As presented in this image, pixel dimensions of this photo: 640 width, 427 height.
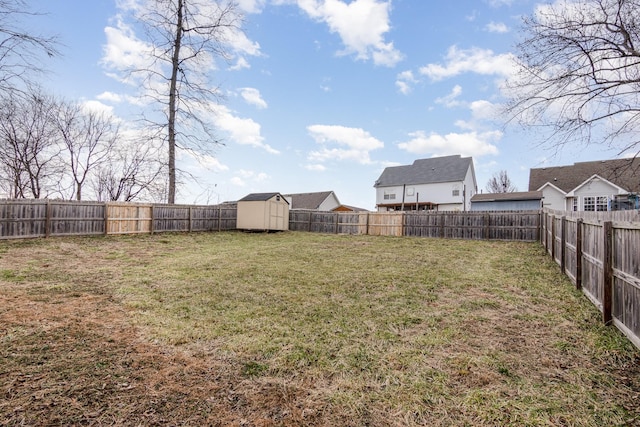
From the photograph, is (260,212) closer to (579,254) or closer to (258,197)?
(258,197)

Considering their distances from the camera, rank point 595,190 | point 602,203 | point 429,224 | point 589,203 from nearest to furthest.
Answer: point 429,224 < point 602,203 < point 595,190 < point 589,203

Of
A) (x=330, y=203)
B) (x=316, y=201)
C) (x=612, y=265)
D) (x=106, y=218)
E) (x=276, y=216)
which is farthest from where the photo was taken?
(x=330, y=203)

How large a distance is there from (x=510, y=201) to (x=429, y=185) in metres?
7.76

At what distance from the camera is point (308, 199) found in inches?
1391

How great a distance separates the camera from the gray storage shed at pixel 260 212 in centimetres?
1688

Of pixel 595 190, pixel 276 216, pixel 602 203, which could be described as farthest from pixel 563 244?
pixel 595 190

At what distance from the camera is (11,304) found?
3.99 m

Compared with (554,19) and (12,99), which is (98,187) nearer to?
(12,99)

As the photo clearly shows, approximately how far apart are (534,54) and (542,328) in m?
6.51

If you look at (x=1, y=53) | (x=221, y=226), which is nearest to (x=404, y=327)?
(x=1, y=53)

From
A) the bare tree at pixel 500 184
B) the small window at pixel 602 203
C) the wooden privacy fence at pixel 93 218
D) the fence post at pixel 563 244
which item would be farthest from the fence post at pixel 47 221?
→ the bare tree at pixel 500 184

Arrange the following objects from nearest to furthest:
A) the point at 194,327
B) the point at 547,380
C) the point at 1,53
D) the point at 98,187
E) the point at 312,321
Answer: the point at 547,380, the point at 194,327, the point at 312,321, the point at 1,53, the point at 98,187

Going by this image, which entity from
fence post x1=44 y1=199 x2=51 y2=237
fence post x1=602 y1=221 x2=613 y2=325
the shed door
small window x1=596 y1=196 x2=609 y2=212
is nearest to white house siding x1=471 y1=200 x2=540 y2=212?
small window x1=596 y1=196 x2=609 y2=212

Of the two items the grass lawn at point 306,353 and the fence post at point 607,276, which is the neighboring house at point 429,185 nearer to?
the grass lawn at point 306,353
